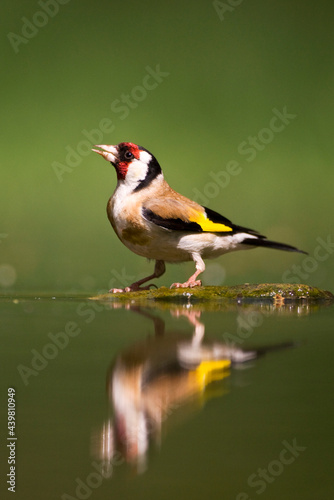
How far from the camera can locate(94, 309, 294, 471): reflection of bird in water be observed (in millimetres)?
994

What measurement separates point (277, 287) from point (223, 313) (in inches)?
19.8

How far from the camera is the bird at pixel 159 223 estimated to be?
2818 mm

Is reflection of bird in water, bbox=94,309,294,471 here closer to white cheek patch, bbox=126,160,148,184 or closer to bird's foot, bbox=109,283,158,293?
bird's foot, bbox=109,283,158,293

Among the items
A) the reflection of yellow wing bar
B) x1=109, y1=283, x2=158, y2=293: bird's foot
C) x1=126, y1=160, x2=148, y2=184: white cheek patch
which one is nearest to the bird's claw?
x1=109, y1=283, x2=158, y2=293: bird's foot

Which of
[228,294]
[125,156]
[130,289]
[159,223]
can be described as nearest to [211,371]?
[228,294]

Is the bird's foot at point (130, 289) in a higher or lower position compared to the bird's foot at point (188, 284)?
lower

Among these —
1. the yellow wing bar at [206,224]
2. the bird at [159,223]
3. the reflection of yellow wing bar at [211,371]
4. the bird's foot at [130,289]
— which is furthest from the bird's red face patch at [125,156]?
the reflection of yellow wing bar at [211,371]

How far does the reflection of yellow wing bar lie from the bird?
131 centimetres

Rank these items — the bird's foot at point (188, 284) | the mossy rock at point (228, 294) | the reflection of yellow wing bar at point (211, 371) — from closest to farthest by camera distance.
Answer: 1. the reflection of yellow wing bar at point (211, 371)
2. the mossy rock at point (228, 294)
3. the bird's foot at point (188, 284)

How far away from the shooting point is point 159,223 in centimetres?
280

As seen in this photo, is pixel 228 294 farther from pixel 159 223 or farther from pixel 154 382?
pixel 154 382

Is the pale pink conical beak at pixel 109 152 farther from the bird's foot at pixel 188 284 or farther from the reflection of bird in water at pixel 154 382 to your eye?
the reflection of bird in water at pixel 154 382

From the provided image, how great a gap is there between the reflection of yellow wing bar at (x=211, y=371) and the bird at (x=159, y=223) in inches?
51.4

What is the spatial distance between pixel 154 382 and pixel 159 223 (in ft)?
5.10
